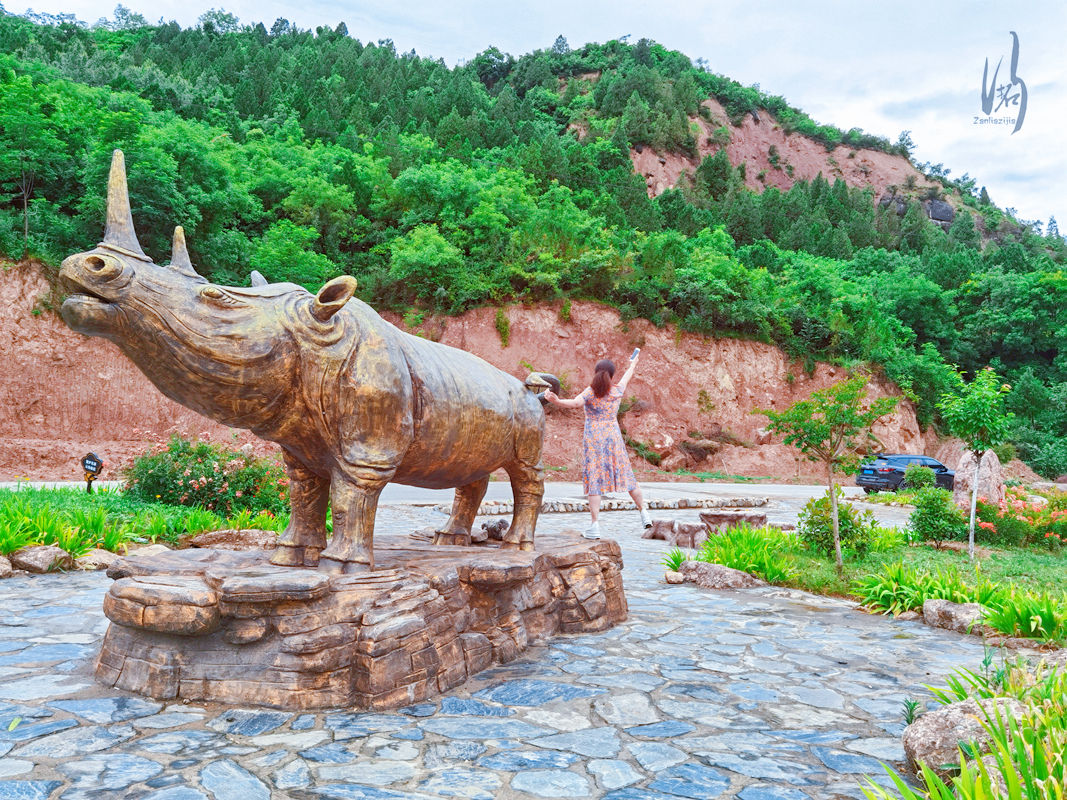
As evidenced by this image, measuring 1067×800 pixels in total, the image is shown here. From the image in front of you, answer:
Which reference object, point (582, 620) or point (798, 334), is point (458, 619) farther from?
point (798, 334)

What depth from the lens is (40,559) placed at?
6156mm

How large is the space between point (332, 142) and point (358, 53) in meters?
21.3

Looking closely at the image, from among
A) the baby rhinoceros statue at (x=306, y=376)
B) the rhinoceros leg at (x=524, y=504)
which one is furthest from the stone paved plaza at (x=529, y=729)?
the baby rhinoceros statue at (x=306, y=376)

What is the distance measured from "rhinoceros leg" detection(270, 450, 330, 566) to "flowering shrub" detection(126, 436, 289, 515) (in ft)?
17.5

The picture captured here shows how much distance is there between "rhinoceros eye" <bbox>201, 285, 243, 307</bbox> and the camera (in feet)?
10.9

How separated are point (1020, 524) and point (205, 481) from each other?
35.7 feet

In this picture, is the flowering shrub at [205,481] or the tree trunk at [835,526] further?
the flowering shrub at [205,481]

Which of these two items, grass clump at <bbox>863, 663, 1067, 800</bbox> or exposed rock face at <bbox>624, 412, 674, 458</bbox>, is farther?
exposed rock face at <bbox>624, 412, 674, 458</bbox>

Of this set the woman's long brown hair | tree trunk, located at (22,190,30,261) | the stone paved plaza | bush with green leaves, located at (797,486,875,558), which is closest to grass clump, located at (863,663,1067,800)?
the stone paved plaza

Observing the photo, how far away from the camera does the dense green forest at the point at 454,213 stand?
20094 mm

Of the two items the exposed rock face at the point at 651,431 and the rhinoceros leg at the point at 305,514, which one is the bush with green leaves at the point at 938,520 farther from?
the exposed rock face at the point at 651,431

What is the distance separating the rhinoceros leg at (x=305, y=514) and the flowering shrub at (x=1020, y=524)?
9.48m

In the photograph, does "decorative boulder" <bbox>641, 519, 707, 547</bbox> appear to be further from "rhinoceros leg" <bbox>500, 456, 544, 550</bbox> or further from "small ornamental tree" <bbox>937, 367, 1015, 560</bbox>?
"rhinoceros leg" <bbox>500, 456, 544, 550</bbox>

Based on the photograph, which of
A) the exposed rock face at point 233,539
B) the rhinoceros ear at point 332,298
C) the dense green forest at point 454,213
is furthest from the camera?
the dense green forest at point 454,213
